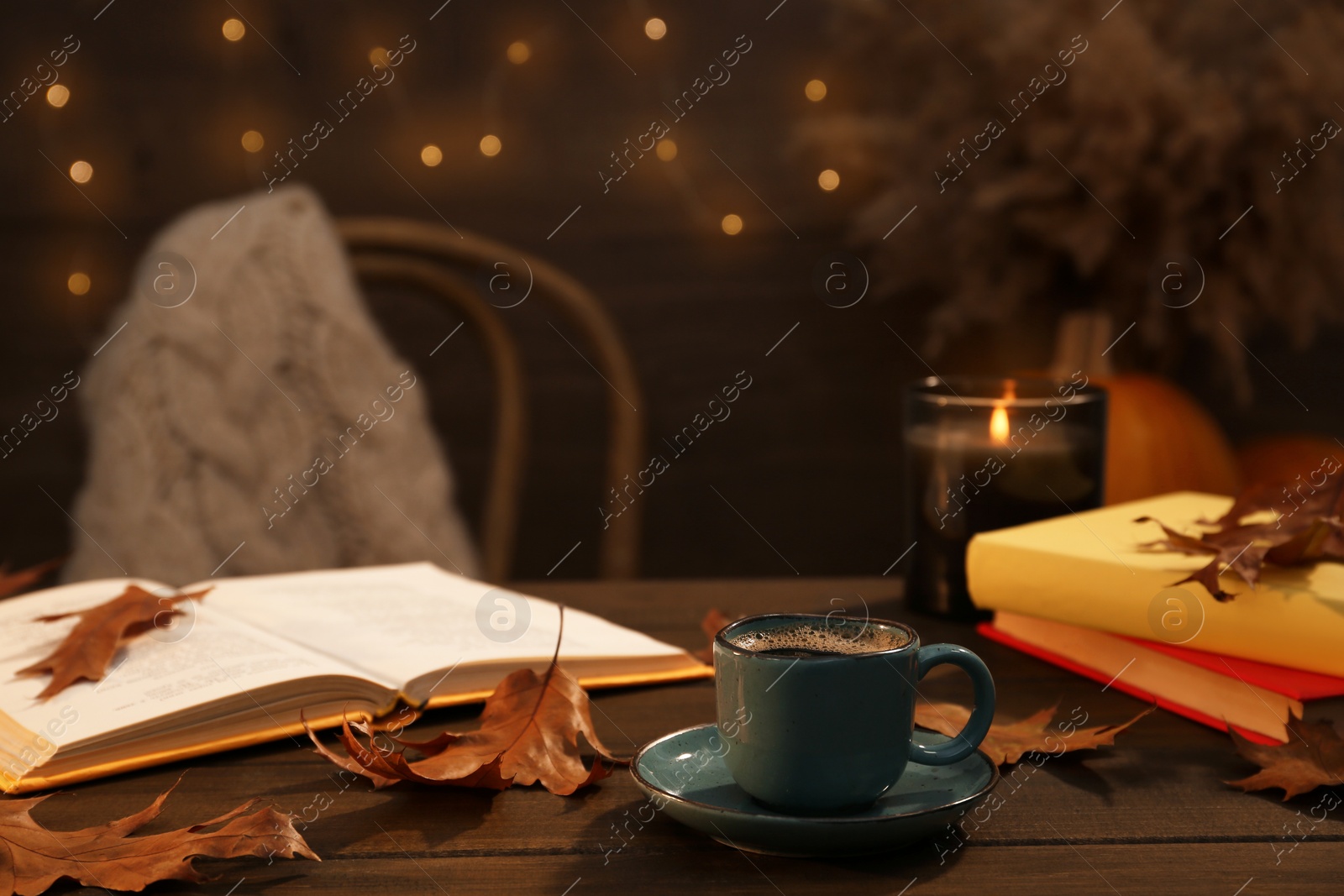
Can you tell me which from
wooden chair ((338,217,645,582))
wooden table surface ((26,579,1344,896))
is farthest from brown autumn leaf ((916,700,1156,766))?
wooden chair ((338,217,645,582))

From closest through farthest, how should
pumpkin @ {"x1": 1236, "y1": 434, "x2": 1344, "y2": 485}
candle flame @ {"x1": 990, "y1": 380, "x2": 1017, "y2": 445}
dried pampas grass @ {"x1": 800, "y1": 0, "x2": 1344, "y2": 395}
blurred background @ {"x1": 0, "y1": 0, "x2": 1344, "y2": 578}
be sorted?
1. candle flame @ {"x1": 990, "y1": 380, "x2": 1017, "y2": 445}
2. dried pampas grass @ {"x1": 800, "y1": 0, "x2": 1344, "y2": 395}
3. pumpkin @ {"x1": 1236, "y1": 434, "x2": 1344, "y2": 485}
4. blurred background @ {"x1": 0, "y1": 0, "x2": 1344, "y2": 578}

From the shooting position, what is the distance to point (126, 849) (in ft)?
1.52

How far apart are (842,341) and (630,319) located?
340mm

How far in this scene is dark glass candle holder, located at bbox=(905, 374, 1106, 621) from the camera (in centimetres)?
86

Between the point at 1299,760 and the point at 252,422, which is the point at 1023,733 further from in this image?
the point at 252,422

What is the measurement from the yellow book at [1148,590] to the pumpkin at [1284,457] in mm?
706

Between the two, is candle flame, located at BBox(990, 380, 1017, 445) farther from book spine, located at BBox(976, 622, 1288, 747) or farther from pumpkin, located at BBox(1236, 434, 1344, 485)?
pumpkin, located at BBox(1236, 434, 1344, 485)

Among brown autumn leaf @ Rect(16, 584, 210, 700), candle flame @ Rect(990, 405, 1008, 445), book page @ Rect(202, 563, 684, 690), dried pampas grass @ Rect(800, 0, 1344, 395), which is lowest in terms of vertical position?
book page @ Rect(202, 563, 684, 690)

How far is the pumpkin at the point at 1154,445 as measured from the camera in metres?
1.35

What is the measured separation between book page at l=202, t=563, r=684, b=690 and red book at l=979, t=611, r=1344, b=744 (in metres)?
0.26

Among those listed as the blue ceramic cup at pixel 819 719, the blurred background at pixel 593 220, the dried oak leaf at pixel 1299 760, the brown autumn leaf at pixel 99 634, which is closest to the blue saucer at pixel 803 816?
the blue ceramic cup at pixel 819 719

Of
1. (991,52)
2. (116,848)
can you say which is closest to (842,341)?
(991,52)

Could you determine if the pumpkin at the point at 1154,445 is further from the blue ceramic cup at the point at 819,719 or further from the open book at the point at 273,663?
the blue ceramic cup at the point at 819,719

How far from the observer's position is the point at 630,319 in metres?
1.76
